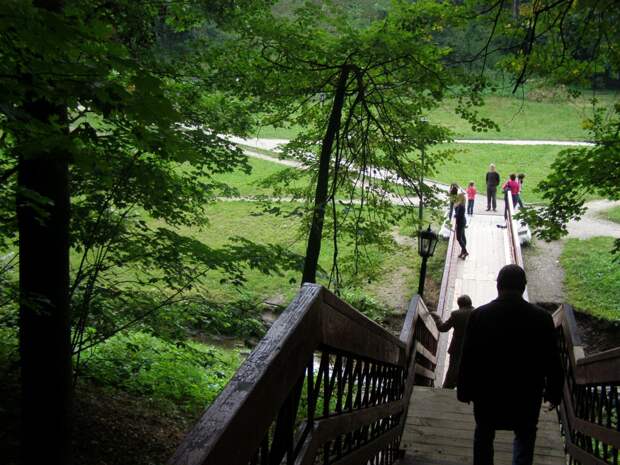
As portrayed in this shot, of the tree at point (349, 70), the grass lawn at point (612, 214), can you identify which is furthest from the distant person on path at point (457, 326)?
the grass lawn at point (612, 214)

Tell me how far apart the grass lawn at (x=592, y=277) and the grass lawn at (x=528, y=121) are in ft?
55.7

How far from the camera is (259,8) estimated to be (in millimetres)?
8438

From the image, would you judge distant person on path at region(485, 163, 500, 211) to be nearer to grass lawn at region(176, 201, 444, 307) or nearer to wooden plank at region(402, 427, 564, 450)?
grass lawn at region(176, 201, 444, 307)

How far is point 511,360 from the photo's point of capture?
12.6ft

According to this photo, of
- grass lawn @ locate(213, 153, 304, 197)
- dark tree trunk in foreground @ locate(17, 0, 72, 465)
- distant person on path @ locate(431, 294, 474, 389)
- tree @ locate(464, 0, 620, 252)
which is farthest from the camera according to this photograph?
grass lawn @ locate(213, 153, 304, 197)

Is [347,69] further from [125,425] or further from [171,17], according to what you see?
[125,425]

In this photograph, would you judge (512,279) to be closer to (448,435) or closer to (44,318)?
(448,435)

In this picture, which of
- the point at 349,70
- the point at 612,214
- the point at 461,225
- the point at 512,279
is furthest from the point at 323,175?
the point at 612,214

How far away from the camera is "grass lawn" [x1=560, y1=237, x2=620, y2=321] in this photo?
17000mm

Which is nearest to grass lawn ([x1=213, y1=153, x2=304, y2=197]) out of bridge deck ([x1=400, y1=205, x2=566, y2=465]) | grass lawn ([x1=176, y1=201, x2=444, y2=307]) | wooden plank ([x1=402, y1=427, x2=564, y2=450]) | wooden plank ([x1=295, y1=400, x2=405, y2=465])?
grass lawn ([x1=176, y1=201, x2=444, y2=307])

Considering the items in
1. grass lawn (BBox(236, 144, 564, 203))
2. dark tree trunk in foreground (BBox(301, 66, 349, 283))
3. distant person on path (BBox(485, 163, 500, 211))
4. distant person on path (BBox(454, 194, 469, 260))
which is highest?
grass lawn (BBox(236, 144, 564, 203))

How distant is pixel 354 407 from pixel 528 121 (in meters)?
42.2

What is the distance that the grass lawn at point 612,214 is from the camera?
83.7 feet

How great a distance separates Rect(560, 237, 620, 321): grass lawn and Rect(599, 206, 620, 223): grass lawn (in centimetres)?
294
